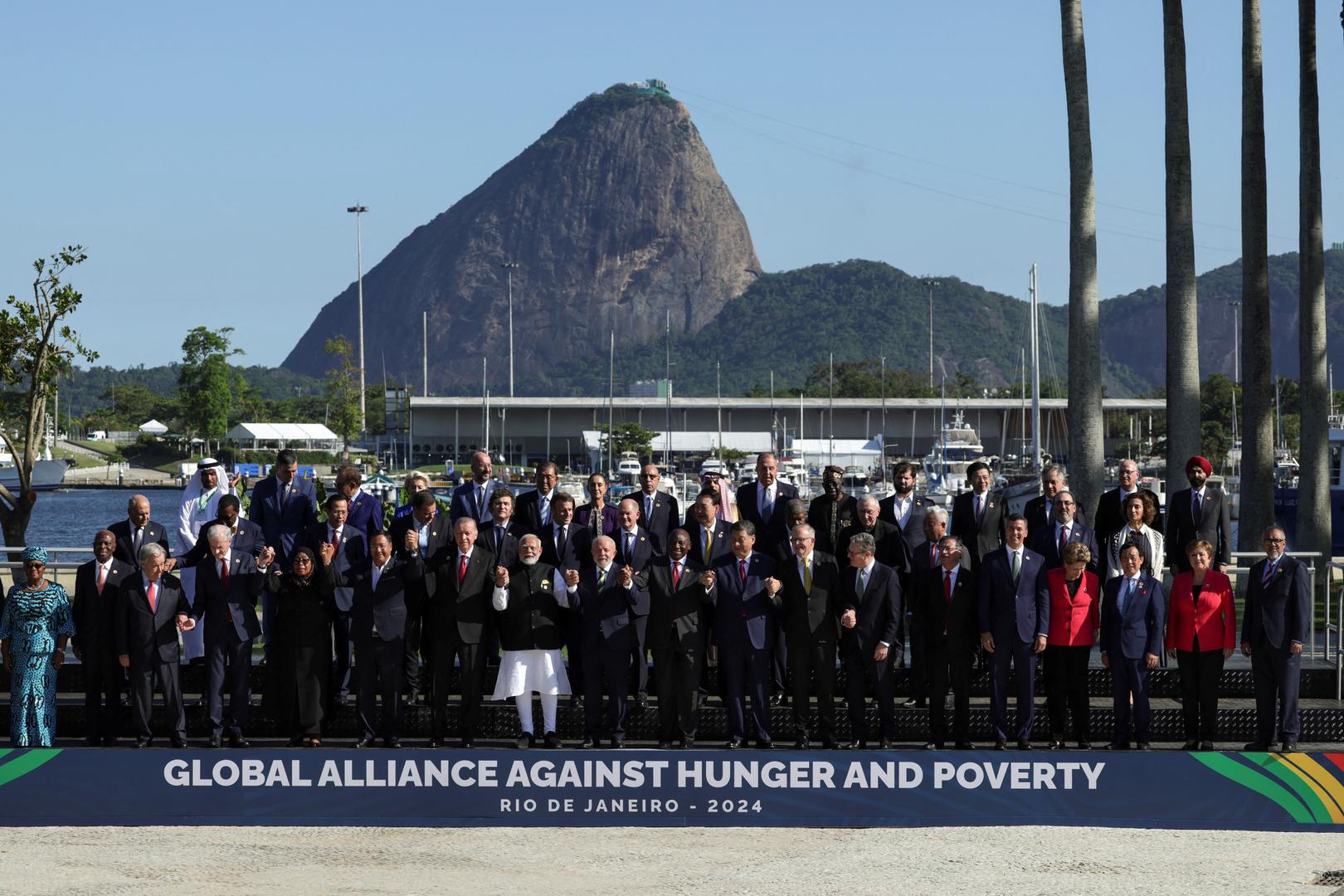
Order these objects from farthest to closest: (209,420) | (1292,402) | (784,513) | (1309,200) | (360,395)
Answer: (360,395), (209,420), (1292,402), (1309,200), (784,513)

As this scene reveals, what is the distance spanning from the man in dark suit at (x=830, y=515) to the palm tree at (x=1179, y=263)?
6521 millimetres

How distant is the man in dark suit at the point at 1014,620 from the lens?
37.7 ft

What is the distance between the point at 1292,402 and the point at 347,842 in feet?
329

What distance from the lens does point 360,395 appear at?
122938mm

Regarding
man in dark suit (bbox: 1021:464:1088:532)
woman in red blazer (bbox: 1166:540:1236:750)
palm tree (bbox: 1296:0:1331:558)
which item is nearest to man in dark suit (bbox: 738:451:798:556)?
man in dark suit (bbox: 1021:464:1088:532)

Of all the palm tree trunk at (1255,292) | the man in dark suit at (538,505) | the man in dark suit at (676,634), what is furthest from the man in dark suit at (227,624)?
the palm tree trunk at (1255,292)

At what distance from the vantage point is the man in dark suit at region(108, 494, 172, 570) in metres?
12.1

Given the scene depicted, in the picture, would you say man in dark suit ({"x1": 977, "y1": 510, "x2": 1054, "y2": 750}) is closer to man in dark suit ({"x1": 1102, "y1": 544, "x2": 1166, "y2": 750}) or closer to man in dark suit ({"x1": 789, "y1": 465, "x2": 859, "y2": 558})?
man in dark suit ({"x1": 1102, "y1": 544, "x2": 1166, "y2": 750})

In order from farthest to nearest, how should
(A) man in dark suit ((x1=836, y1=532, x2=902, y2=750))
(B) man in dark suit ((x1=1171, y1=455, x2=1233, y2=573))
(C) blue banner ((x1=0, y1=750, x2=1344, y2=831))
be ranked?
(B) man in dark suit ((x1=1171, y1=455, x2=1233, y2=573)), (A) man in dark suit ((x1=836, y1=532, x2=902, y2=750)), (C) blue banner ((x1=0, y1=750, x2=1344, y2=831))

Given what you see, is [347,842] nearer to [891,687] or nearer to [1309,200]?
[891,687]

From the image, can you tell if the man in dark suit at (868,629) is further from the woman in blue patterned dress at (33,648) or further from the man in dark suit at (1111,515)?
the woman in blue patterned dress at (33,648)

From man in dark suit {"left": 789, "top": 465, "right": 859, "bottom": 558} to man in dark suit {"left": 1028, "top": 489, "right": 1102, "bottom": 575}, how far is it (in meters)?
1.50

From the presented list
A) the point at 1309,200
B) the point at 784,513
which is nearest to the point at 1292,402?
the point at 1309,200

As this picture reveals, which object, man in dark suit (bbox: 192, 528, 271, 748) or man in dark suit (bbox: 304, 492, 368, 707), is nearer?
man in dark suit (bbox: 192, 528, 271, 748)
